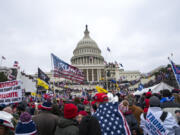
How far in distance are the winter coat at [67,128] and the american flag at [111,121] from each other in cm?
56

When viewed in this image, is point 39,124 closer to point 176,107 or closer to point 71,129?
point 71,129

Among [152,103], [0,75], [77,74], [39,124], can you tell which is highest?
[0,75]

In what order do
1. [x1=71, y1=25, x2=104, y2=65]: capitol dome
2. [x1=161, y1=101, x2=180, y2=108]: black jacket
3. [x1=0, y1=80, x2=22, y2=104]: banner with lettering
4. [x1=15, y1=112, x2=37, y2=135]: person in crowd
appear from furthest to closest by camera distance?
1. [x1=71, y1=25, x2=104, y2=65]: capitol dome
2. [x1=0, y1=80, x2=22, y2=104]: banner with lettering
3. [x1=161, y1=101, x2=180, y2=108]: black jacket
4. [x1=15, y1=112, x2=37, y2=135]: person in crowd

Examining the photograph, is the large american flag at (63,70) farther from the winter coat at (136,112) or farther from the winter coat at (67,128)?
the winter coat at (67,128)

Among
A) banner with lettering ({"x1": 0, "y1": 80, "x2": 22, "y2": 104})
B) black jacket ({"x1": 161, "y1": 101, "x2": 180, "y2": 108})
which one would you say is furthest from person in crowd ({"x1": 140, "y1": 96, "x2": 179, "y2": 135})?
banner with lettering ({"x1": 0, "y1": 80, "x2": 22, "y2": 104})

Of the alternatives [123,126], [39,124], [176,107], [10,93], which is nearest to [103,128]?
[123,126]

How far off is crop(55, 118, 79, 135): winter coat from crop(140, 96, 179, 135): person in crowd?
5.02 feet

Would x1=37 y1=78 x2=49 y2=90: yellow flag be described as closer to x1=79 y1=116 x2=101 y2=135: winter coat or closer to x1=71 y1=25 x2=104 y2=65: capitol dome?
x1=79 y1=116 x2=101 y2=135: winter coat

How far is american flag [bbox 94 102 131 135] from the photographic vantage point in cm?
361

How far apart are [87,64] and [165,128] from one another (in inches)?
3581

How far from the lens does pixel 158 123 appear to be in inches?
144

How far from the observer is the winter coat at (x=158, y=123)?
3.56m

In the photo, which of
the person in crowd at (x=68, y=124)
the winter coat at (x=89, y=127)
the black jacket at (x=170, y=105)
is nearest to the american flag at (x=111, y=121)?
the winter coat at (x=89, y=127)

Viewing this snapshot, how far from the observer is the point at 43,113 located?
4.53 metres
